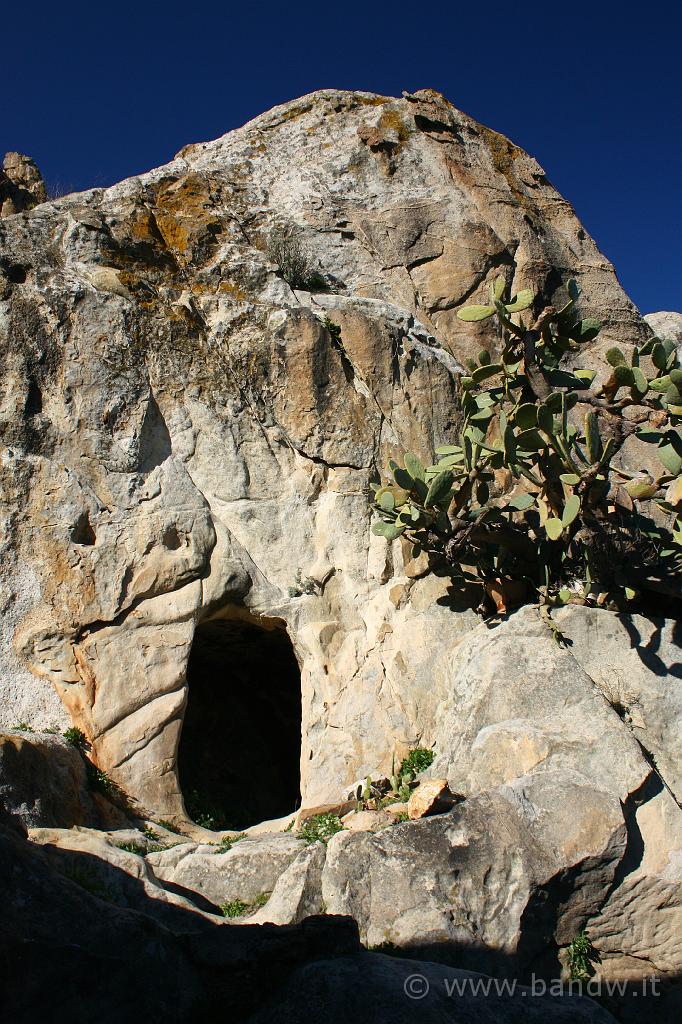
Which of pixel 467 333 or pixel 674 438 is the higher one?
pixel 467 333

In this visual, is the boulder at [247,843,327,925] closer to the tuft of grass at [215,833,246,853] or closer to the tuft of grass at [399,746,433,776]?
the tuft of grass at [215,833,246,853]

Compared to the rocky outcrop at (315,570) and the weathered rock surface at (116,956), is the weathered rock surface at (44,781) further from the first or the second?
the weathered rock surface at (116,956)

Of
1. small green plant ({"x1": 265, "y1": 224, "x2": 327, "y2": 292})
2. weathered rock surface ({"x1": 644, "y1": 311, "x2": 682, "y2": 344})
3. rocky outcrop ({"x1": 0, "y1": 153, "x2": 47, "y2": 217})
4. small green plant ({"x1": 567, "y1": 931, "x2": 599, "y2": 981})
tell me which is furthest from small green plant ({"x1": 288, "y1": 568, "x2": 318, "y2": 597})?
weathered rock surface ({"x1": 644, "y1": 311, "x2": 682, "y2": 344})

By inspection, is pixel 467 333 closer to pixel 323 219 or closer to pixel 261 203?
pixel 323 219

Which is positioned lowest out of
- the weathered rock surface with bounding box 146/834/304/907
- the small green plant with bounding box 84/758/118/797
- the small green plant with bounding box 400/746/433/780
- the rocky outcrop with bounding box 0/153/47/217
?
the weathered rock surface with bounding box 146/834/304/907

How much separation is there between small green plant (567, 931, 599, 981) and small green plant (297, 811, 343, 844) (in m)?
1.97

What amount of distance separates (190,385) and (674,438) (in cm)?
509

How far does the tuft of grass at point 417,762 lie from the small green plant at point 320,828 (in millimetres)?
777

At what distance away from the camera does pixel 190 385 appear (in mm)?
9055

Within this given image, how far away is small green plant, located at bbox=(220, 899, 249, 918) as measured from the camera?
5850 millimetres

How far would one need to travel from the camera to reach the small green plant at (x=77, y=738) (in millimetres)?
7551

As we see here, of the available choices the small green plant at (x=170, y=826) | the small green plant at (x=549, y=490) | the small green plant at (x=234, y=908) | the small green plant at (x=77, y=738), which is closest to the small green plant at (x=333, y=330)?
the small green plant at (x=549, y=490)

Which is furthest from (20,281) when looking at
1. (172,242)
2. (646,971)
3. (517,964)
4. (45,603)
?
(646,971)

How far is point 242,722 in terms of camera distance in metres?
11.4
